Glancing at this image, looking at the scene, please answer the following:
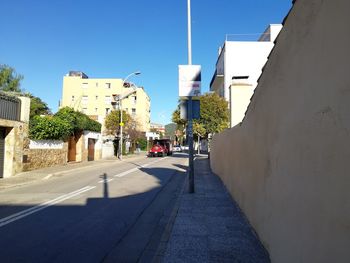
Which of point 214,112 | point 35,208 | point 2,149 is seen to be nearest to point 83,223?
point 35,208

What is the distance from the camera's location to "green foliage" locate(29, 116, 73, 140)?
23578 millimetres

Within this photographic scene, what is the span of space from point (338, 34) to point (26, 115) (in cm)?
1936

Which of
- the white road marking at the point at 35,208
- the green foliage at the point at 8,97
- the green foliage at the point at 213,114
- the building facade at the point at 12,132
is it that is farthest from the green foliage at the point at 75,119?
the white road marking at the point at 35,208

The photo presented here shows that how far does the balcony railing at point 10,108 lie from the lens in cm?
1791

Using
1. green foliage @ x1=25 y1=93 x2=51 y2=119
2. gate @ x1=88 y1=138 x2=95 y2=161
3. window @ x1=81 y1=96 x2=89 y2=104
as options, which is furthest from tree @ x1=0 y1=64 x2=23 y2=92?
window @ x1=81 y1=96 x2=89 y2=104

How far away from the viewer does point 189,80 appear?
43.1 ft

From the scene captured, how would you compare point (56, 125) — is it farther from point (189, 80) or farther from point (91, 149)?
point (189, 80)

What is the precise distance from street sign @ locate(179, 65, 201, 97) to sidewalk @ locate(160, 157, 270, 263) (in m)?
4.29

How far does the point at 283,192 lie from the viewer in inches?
181

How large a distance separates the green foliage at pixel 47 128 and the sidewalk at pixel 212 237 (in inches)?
629

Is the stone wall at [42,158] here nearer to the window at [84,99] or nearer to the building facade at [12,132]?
the building facade at [12,132]

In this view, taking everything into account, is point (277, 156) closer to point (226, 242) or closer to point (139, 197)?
point (226, 242)

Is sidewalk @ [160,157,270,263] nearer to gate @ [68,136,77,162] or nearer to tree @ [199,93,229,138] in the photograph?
gate @ [68,136,77,162]

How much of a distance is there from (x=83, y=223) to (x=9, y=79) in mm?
45390
